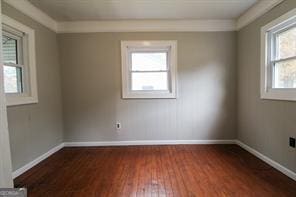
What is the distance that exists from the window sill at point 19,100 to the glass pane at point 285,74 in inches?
143

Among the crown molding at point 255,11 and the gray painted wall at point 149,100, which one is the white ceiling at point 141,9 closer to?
the crown molding at point 255,11

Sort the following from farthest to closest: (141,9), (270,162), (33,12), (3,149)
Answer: (141,9) < (33,12) < (270,162) < (3,149)

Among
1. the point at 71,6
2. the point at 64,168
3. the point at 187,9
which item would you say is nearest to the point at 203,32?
the point at 187,9

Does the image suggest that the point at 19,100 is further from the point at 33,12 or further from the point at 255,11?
the point at 255,11

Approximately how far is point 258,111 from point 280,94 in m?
0.66

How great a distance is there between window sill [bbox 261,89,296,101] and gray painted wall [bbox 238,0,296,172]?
0.06 meters

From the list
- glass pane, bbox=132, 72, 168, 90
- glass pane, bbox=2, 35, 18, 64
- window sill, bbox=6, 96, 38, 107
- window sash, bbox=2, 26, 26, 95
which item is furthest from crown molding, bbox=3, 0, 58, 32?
glass pane, bbox=132, 72, 168, 90

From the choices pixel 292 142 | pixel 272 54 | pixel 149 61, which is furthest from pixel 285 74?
pixel 149 61

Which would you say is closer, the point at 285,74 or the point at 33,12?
the point at 285,74

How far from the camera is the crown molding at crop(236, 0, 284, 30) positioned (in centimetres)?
296

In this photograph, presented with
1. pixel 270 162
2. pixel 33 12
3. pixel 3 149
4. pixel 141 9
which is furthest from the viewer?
pixel 141 9

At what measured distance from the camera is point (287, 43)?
2832mm

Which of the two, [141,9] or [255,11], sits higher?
[141,9]

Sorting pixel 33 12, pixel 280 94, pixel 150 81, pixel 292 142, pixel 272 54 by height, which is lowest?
pixel 292 142
